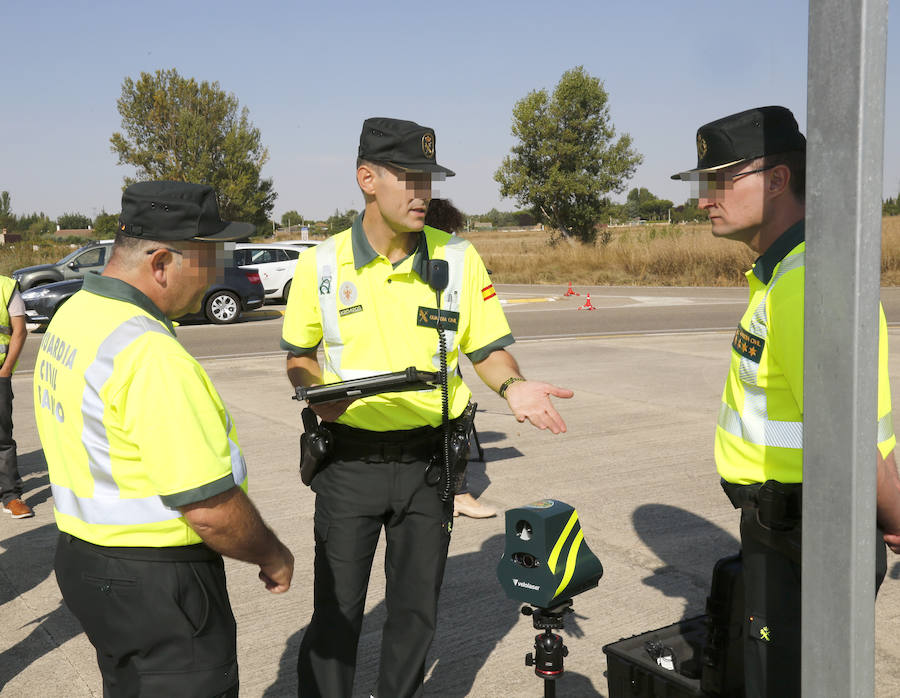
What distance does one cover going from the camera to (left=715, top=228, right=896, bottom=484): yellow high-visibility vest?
2055 millimetres

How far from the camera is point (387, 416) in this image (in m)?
2.97

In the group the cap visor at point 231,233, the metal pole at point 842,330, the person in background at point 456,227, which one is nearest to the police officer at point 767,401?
the metal pole at point 842,330

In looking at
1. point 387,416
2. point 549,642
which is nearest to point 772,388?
point 549,642

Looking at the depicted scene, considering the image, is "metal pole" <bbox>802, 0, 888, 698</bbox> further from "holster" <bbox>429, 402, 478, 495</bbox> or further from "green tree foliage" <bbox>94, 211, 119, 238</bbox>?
"green tree foliage" <bbox>94, 211, 119, 238</bbox>

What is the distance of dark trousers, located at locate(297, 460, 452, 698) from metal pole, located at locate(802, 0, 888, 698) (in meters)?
1.62

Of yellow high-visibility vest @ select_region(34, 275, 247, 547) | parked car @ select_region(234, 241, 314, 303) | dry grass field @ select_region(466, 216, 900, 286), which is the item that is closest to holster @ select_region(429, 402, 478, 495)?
yellow high-visibility vest @ select_region(34, 275, 247, 547)

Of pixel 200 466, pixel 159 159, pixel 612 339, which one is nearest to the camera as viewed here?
pixel 200 466

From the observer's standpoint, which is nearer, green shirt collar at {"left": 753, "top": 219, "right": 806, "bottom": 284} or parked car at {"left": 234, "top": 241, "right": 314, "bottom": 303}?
green shirt collar at {"left": 753, "top": 219, "right": 806, "bottom": 284}

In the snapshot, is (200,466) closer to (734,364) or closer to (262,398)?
(734,364)

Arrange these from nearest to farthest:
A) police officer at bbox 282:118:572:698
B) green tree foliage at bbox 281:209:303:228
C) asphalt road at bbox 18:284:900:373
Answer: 1. police officer at bbox 282:118:572:698
2. asphalt road at bbox 18:284:900:373
3. green tree foliage at bbox 281:209:303:228

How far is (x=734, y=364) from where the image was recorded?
7.84 feet

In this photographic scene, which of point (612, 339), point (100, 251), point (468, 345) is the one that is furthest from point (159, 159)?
point (468, 345)

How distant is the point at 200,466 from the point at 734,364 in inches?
56.0

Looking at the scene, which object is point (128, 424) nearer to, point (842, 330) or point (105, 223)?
point (842, 330)
